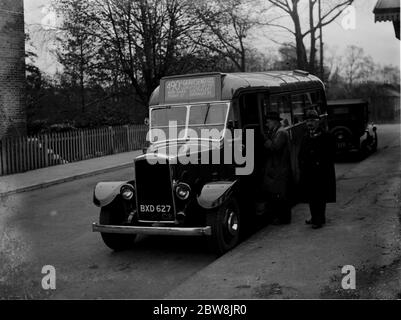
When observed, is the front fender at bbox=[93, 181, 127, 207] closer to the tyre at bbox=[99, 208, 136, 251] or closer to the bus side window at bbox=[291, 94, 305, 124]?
the tyre at bbox=[99, 208, 136, 251]

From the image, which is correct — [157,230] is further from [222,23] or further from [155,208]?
[222,23]

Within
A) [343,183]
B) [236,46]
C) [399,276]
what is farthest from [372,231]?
[236,46]

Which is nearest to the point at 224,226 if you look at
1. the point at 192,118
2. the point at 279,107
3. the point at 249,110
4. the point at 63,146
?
the point at 192,118

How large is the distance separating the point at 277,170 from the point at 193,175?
1.67 meters

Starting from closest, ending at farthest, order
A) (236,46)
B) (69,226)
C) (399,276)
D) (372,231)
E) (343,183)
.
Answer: (399,276) → (372,231) → (69,226) → (343,183) → (236,46)

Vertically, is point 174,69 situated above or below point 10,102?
above

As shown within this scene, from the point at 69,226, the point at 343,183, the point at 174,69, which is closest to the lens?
the point at 69,226

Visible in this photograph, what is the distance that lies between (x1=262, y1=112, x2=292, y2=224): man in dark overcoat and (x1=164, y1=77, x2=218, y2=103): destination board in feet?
3.39

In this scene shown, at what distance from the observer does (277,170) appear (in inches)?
321

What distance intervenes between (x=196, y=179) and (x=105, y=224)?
1.47 metres

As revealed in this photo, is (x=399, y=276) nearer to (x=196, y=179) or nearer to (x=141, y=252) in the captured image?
(x=196, y=179)

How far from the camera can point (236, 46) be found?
2991 cm

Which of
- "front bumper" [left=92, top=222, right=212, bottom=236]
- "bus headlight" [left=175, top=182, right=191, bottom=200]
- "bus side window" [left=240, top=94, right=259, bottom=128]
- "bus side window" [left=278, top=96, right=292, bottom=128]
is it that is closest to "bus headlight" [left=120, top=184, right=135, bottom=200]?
"front bumper" [left=92, top=222, right=212, bottom=236]

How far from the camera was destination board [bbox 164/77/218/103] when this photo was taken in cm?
820
